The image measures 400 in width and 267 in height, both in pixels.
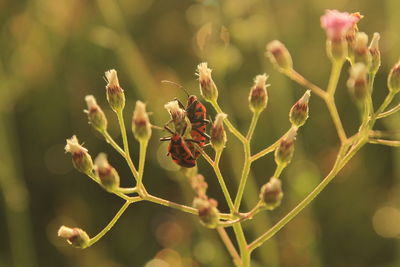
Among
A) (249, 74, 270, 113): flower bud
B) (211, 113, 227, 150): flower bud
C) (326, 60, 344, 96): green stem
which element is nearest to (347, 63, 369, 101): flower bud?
(326, 60, 344, 96): green stem

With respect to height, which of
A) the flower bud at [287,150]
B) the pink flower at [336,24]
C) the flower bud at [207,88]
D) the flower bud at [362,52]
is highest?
the pink flower at [336,24]

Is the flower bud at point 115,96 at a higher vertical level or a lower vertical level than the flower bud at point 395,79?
higher

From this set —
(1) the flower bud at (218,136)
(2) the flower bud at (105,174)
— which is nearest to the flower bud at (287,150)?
(1) the flower bud at (218,136)

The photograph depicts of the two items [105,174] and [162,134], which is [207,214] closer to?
[105,174]

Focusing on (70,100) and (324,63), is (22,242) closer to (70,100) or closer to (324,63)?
(70,100)

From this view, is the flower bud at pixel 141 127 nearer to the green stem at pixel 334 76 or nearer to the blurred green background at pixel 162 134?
the green stem at pixel 334 76

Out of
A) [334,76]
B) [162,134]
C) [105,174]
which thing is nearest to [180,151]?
[105,174]
